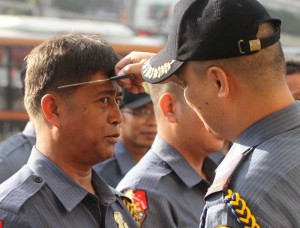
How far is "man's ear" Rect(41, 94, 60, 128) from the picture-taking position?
3.19m

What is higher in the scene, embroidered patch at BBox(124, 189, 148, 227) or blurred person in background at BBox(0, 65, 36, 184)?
embroidered patch at BBox(124, 189, 148, 227)

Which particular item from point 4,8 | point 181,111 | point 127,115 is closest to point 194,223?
point 181,111

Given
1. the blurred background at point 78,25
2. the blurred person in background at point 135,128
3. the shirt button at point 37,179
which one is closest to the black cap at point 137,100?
the blurred person in background at point 135,128

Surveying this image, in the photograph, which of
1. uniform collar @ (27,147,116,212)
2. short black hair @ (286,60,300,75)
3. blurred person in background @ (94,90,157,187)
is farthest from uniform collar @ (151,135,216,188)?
blurred person in background @ (94,90,157,187)

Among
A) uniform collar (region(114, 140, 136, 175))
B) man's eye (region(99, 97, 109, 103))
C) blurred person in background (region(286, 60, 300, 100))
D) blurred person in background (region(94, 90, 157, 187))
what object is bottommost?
uniform collar (region(114, 140, 136, 175))

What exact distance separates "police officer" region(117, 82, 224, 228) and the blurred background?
6.53m

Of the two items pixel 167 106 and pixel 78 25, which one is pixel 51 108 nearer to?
pixel 167 106

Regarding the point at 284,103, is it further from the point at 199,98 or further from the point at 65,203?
the point at 65,203

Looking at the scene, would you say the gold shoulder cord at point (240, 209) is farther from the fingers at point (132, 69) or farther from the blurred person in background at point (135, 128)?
the blurred person in background at point (135, 128)

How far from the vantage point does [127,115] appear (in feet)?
20.3

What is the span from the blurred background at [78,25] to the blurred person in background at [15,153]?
201 inches

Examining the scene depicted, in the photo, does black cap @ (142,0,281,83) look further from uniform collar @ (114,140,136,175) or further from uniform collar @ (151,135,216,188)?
uniform collar @ (114,140,136,175)

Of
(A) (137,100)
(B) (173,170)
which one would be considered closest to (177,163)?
(B) (173,170)

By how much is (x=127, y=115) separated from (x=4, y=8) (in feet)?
22.6
